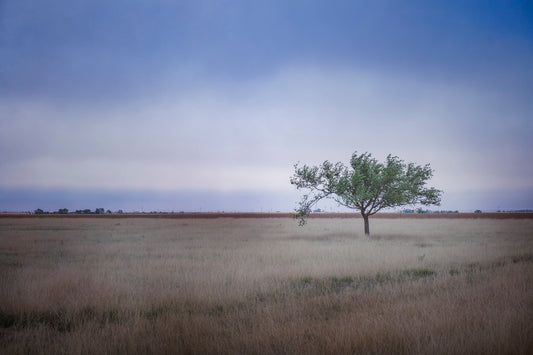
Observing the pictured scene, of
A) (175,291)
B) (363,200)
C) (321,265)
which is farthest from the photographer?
(363,200)

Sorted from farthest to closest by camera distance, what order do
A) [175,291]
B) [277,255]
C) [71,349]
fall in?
[277,255]
[175,291]
[71,349]

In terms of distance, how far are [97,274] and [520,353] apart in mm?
13297

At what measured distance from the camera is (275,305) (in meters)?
8.29

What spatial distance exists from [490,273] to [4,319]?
15.9 meters

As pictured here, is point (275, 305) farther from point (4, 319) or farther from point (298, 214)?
point (298, 214)

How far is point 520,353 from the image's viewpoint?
16.3 ft

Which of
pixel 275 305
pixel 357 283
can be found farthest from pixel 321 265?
pixel 275 305

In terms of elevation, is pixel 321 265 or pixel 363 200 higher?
pixel 363 200

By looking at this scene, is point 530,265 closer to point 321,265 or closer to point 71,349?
point 321,265

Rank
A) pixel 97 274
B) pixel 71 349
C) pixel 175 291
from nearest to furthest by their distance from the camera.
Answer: pixel 71 349 → pixel 175 291 → pixel 97 274

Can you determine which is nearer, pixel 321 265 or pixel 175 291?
pixel 175 291

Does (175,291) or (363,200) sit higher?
(363,200)

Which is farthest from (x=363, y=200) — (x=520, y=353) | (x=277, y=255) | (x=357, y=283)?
(x=520, y=353)

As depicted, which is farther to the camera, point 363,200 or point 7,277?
point 363,200
